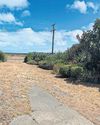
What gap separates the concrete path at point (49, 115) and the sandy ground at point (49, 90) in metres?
0.26

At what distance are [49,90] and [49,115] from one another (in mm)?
3984

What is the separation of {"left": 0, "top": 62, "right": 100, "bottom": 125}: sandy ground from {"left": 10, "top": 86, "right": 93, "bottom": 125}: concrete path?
0.86 ft

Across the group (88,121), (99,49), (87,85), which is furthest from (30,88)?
(99,49)

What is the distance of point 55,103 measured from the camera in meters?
11.8

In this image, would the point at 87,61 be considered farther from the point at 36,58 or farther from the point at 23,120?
the point at 36,58

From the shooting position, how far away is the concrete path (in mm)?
9531

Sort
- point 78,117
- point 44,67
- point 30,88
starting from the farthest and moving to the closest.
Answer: point 44,67
point 30,88
point 78,117

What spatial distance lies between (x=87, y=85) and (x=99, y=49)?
112 inches

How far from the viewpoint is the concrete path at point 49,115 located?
31.3 ft

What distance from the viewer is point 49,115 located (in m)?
10.1

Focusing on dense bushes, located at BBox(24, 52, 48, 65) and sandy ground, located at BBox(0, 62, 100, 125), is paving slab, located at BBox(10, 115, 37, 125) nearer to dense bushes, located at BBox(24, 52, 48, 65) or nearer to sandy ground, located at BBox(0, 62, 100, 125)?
sandy ground, located at BBox(0, 62, 100, 125)

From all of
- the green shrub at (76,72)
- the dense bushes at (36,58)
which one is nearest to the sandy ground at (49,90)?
the green shrub at (76,72)

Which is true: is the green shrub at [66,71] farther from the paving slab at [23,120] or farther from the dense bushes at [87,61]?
the paving slab at [23,120]

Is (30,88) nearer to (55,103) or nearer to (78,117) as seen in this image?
(55,103)
